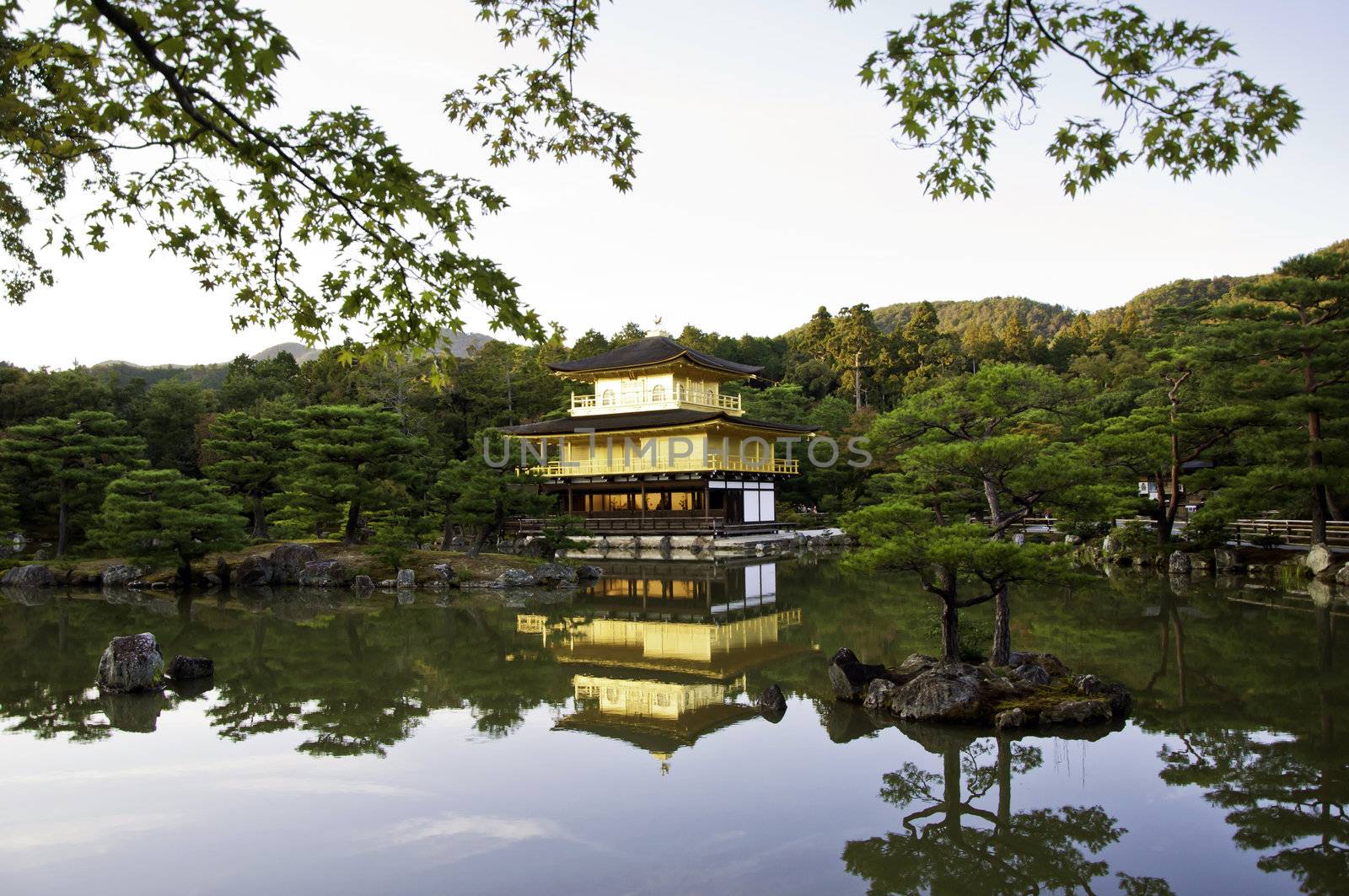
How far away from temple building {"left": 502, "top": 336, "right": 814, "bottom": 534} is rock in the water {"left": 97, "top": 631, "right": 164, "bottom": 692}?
17.6 meters

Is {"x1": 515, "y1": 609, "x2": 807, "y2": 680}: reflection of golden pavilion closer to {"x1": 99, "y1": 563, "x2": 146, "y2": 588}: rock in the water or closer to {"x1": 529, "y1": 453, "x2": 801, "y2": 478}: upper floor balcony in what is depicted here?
{"x1": 99, "y1": 563, "x2": 146, "y2": 588}: rock in the water

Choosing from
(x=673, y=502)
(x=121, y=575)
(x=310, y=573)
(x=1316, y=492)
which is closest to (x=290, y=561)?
(x=310, y=573)

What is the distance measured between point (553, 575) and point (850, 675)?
1214 centimetres

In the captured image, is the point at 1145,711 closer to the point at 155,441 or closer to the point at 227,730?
the point at 227,730

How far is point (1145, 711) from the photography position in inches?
309

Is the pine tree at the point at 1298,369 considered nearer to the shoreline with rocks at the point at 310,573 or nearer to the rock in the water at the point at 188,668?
the shoreline with rocks at the point at 310,573

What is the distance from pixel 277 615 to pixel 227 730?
753 centimetres

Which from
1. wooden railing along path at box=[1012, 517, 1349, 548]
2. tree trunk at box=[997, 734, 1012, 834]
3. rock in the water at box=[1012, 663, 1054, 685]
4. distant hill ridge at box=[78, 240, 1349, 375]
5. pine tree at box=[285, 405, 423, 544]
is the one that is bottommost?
tree trunk at box=[997, 734, 1012, 834]

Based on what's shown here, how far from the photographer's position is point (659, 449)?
28.8m

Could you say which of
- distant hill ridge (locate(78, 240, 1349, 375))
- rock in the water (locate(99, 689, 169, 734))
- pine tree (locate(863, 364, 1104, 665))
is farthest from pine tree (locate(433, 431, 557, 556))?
distant hill ridge (locate(78, 240, 1349, 375))

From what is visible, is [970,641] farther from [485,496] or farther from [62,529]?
[62,529]

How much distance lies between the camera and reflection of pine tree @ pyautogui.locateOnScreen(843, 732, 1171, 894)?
467 centimetres

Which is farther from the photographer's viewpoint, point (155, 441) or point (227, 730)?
point (155, 441)

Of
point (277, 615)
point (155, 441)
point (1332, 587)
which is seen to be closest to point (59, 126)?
point (277, 615)
